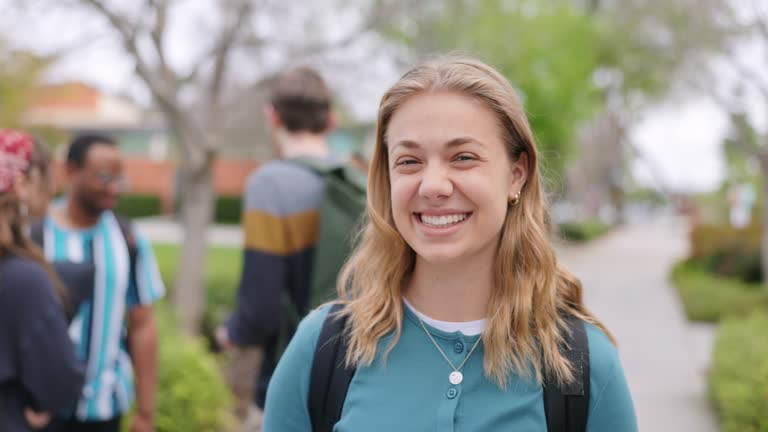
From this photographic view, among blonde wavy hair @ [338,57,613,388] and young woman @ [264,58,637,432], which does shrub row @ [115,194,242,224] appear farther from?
young woman @ [264,58,637,432]

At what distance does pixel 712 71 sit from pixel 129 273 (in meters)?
11.4

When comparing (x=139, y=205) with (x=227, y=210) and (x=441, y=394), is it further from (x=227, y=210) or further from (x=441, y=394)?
(x=441, y=394)

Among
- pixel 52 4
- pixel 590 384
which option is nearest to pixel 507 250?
pixel 590 384

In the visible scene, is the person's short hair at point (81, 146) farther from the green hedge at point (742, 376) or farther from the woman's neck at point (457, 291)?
the green hedge at point (742, 376)

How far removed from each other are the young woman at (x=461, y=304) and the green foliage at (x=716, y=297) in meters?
8.84

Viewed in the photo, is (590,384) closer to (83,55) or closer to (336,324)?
(336,324)

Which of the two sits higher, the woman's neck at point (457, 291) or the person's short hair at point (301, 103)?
the person's short hair at point (301, 103)

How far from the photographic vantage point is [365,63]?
27.9ft

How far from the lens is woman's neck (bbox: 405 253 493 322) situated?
173cm

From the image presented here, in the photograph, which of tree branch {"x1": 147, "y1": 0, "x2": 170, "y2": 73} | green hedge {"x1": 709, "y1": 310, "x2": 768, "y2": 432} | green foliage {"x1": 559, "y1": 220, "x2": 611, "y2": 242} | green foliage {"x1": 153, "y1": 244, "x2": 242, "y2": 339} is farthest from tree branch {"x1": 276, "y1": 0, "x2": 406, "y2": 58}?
green foliage {"x1": 559, "y1": 220, "x2": 611, "y2": 242}

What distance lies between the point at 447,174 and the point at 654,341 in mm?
7694

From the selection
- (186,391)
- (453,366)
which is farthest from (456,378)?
(186,391)

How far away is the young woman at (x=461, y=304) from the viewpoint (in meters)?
1.62

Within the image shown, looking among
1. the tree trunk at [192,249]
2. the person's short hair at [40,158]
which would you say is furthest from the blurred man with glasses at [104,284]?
the tree trunk at [192,249]
